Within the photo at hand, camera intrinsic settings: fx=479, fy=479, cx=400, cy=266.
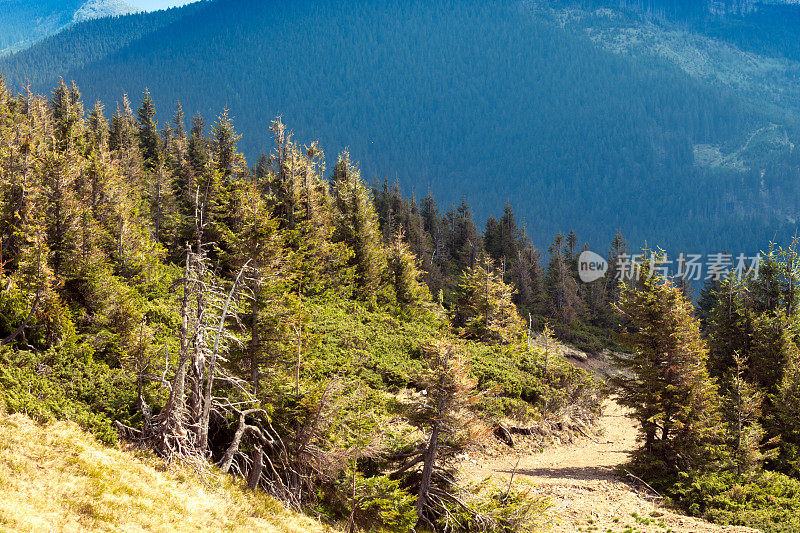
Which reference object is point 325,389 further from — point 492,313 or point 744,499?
point 492,313

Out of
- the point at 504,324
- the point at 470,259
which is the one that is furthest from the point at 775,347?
the point at 470,259

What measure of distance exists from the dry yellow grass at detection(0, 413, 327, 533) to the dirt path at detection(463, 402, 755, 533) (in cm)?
1041

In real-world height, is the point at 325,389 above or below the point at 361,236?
below

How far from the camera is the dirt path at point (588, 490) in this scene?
18.2m

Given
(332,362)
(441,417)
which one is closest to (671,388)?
(441,417)

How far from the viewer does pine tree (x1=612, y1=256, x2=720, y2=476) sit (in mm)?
22719

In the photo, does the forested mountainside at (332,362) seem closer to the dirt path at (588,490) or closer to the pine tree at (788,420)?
the pine tree at (788,420)

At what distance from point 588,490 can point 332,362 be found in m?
13.7

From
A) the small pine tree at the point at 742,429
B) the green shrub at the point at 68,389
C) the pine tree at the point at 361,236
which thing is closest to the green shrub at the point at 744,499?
the small pine tree at the point at 742,429

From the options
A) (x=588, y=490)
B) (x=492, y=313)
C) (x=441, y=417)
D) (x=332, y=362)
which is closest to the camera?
(x=441, y=417)

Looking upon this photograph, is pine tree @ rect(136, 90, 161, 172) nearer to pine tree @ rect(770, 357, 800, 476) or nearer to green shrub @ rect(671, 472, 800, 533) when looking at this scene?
green shrub @ rect(671, 472, 800, 533)

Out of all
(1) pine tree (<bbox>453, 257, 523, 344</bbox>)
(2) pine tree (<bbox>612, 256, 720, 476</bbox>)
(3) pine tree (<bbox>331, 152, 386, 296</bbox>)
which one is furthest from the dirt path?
(3) pine tree (<bbox>331, 152, 386, 296</bbox>)

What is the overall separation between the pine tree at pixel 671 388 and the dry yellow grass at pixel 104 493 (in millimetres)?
17450

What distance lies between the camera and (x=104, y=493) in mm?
10547
